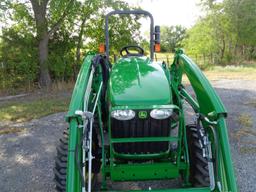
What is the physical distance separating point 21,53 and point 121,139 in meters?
8.85

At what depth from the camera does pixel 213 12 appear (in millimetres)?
20016

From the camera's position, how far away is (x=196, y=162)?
9.36ft

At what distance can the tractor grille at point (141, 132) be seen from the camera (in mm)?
2613

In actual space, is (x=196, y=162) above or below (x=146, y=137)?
below

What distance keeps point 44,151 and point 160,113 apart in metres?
2.51

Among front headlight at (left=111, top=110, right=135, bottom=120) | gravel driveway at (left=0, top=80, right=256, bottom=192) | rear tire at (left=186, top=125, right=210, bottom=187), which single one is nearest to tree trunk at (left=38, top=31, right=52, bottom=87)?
gravel driveway at (left=0, top=80, right=256, bottom=192)

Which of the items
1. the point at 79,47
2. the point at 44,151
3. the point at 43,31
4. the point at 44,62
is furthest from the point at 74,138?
the point at 79,47

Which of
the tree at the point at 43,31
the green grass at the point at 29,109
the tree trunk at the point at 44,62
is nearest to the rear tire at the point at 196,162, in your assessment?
the green grass at the point at 29,109

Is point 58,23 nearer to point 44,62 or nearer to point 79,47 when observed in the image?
point 79,47

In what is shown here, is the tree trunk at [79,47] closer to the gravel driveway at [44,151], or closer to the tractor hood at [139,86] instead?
the gravel driveway at [44,151]

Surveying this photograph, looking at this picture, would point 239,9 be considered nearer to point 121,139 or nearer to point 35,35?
point 35,35

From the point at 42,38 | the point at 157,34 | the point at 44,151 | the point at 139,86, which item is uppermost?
the point at 42,38

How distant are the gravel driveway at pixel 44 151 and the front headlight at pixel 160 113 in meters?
1.41

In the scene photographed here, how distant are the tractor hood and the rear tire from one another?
0.55m
